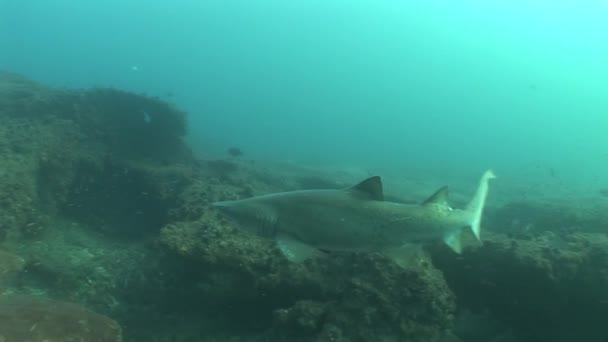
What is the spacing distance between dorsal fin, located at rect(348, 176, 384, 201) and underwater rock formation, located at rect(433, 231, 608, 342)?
5.14 metres

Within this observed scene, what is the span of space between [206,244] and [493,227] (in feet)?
44.0

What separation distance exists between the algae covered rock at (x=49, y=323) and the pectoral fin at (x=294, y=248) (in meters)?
3.99

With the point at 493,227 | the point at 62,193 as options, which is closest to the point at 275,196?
the point at 62,193

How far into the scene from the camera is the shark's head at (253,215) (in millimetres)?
4500

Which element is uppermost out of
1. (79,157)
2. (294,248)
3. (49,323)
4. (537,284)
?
(294,248)

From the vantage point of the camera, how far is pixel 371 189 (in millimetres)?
4754

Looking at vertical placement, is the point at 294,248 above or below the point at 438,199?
below

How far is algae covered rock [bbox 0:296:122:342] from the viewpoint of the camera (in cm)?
591

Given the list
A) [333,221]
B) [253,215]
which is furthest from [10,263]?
[333,221]

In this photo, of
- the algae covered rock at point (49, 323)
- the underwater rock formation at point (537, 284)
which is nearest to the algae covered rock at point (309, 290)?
the algae covered rock at point (49, 323)

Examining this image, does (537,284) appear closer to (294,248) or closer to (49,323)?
(294,248)

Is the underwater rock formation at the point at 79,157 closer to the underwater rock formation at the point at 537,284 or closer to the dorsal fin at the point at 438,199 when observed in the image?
the underwater rock formation at the point at 537,284

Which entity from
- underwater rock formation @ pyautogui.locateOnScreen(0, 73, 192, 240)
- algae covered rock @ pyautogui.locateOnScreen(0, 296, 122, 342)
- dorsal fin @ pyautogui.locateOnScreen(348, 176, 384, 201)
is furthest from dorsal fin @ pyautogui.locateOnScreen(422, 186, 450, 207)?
underwater rock formation @ pyautogui.locateOnScreen(0, 73, 192, 240)

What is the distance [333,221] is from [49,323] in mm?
4790
